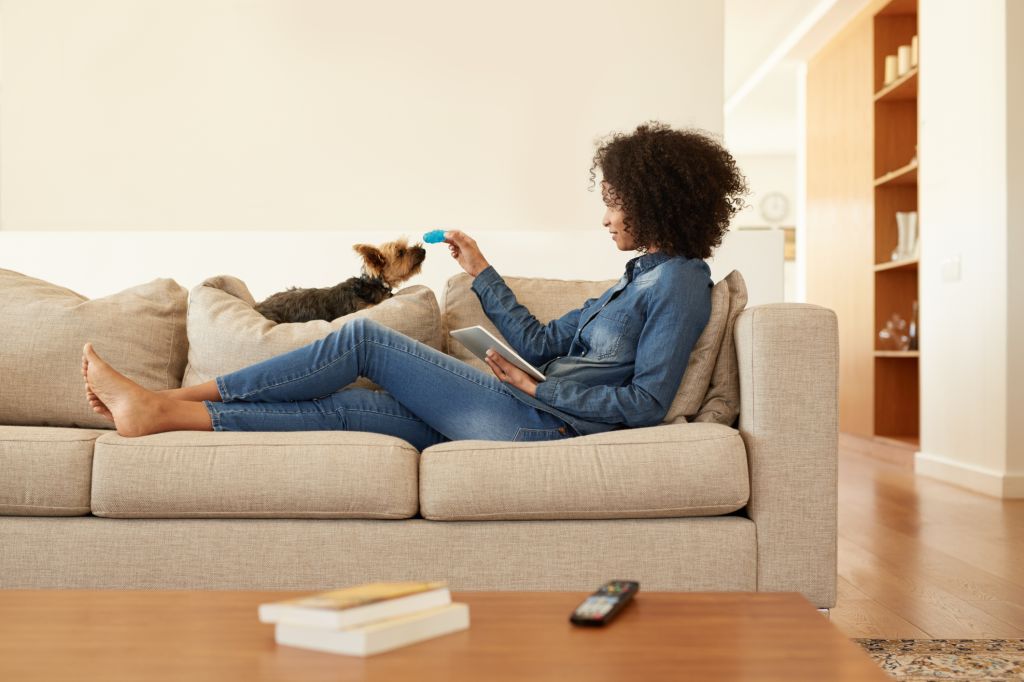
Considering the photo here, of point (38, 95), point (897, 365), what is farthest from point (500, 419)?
point (897, 365)

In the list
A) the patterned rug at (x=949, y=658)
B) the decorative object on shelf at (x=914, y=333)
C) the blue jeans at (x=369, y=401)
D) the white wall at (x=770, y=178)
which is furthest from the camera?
the white wall at (x=770, y=178)

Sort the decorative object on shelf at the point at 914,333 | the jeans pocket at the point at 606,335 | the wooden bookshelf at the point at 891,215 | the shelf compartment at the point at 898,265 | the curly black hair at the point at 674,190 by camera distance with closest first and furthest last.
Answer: the jeans pocket at the point at 606,335 < the curly black hair at the point at 674,190 < the shelf compartment at the point at 898,265 < the decorative object on shelf at the point at 914,333 < the wooden bookshelf at the point at 891,215

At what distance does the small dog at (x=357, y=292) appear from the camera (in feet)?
8.97

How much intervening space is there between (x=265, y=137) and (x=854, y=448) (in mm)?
4323

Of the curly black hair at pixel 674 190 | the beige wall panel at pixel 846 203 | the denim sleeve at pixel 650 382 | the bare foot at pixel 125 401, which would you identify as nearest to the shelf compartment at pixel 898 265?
the beige wall panel at pixel 846 203

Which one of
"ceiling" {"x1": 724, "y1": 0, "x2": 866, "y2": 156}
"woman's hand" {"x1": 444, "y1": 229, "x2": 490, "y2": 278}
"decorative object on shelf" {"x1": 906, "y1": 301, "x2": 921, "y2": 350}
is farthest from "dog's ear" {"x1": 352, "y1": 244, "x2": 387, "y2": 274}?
"ceiling" {"x1": 724, "y1": 0, "x2": 866, "y2": 156}

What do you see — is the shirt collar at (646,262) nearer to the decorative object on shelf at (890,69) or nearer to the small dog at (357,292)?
the small dog at (357,292)

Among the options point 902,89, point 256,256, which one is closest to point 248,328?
point 256,256

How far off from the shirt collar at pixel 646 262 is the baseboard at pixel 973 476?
275 centimetres

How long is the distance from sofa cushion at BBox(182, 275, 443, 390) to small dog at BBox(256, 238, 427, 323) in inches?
4.3

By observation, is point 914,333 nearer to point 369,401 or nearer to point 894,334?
point 894,334

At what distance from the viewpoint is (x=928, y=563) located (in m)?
2.96

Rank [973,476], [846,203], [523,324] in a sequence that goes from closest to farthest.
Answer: [523,324] → [973,476] → [846,203]

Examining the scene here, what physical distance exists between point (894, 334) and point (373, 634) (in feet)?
19.1
